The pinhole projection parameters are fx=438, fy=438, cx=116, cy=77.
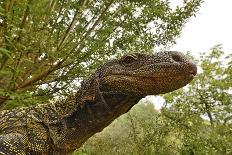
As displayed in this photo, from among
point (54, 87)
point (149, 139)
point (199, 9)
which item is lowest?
point (149, 139)

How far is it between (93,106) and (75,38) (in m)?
4.71

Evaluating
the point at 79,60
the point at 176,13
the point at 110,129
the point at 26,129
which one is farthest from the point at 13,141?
the point at 110,129

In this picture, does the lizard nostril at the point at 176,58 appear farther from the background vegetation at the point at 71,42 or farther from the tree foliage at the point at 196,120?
the tree foliage at the point at 196,120

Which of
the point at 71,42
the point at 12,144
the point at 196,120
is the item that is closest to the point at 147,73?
the point at 12,144

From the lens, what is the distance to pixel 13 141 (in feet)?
9.20

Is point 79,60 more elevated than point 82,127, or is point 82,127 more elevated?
point 79,60

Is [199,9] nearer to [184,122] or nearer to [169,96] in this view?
[184,122]

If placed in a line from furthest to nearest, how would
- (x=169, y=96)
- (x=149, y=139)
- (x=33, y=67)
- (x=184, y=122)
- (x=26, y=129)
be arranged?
(x=169, y=96)
(x=184, y=122)
(x=149, y=139)
(x=33, y=67)
(x=26, y=129)

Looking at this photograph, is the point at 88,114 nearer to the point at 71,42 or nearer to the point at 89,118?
the point at 89,118

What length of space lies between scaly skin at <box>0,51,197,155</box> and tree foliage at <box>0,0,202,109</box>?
4.88ft

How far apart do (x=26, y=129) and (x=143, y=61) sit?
36.5 inches

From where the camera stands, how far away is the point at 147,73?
2762mm

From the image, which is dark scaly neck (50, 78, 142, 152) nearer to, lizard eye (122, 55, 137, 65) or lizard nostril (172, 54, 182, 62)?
lizard eye (122, 55, 137, 65)

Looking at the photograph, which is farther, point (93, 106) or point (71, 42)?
point (71, 42)
